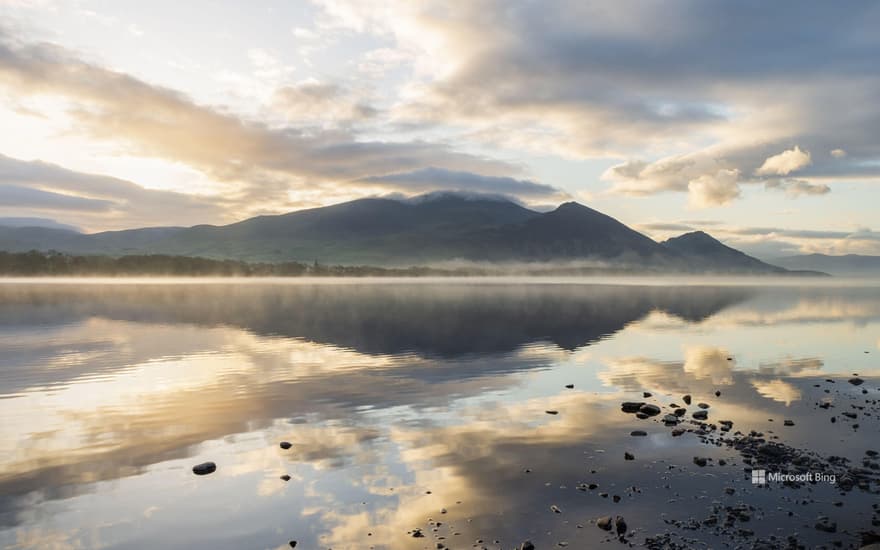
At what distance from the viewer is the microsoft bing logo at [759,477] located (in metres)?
19.9

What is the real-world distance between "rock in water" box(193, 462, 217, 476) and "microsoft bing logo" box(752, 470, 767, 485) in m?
19.8

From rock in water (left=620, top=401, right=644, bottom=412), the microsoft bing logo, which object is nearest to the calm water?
the microsoft bing logo

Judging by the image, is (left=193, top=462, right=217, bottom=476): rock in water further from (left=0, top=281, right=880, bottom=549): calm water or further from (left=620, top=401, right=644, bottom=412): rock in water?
(left=620, top=401, right=644, bottom=412): rock in water

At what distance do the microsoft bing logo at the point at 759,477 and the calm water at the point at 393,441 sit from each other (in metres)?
0.36

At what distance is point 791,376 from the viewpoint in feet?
133

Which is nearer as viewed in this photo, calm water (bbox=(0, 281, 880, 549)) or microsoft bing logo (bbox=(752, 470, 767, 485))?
calm water (bbox=(0, 281, 880, 549))

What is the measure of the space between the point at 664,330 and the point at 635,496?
56.8 meters

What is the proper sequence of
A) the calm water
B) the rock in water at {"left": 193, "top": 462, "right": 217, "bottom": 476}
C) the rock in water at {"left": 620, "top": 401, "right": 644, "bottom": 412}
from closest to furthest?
the calm water
the rock in water at {"left": 193, "top": 462, "right": 217, "bottom": 476}
the rock in water at {"left": 620, "top": 401, "right": 644, "bottom": 412}

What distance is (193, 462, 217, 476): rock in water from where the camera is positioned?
20881 millimetres

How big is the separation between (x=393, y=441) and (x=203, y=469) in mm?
7733

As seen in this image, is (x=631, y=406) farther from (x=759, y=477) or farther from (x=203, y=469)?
(x=203, y=469)

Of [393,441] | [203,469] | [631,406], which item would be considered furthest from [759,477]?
[203,469]

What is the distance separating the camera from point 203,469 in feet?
68.6

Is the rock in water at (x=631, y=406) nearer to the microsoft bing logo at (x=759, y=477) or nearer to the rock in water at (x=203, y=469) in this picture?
the microsoft bing logo at (x=759, y=477)
